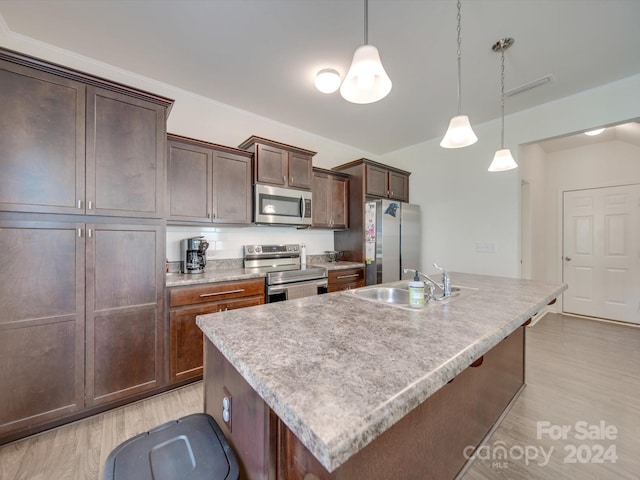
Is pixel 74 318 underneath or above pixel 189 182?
underneath

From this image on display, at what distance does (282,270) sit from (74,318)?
5.49ft

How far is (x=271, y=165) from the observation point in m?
2.93

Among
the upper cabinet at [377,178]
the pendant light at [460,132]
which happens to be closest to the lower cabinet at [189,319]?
the pendant light at [460,132]

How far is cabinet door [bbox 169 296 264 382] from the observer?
2.11m

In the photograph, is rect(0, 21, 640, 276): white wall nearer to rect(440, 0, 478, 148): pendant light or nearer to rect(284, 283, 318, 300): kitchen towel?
rect(284, 283, 318, 300): kitchen towel

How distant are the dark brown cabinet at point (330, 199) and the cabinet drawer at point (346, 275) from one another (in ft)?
2.16

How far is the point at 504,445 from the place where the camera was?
1.59 m

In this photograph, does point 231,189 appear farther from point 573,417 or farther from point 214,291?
point 573,417

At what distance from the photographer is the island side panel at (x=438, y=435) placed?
717 millimetres

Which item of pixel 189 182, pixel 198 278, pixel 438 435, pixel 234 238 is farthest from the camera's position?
pixel 234 238

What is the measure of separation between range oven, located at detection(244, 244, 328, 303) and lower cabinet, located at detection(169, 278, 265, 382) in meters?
0.45

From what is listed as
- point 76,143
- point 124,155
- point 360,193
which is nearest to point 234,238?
point 124,155

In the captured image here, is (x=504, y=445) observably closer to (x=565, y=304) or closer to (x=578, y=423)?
(x=578, y=423)

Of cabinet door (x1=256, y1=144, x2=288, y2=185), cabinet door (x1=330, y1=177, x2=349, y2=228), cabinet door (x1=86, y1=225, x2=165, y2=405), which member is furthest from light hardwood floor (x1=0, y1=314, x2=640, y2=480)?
cabinet door (x1=330, y1=177, x2=349, y2=228)
